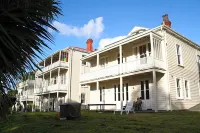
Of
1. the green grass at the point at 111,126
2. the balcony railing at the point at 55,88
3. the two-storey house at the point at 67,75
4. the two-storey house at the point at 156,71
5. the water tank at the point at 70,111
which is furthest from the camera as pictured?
the two-storey house at the point at 67,75

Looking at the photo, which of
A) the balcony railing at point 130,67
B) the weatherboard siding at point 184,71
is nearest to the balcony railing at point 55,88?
the balcony railing at point 130,67

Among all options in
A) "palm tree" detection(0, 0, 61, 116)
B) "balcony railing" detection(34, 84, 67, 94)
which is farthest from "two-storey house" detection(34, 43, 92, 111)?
"palm tree" detection(0, 0, 61, 116)

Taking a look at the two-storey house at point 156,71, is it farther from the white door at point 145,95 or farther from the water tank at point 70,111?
the water tank at point 70,111

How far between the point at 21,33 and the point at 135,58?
679 inches

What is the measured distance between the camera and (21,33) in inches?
146

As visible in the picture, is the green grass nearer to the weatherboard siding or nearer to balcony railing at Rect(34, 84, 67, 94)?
the weatherboard siding

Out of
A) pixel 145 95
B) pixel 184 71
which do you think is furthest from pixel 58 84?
pixel 184 71

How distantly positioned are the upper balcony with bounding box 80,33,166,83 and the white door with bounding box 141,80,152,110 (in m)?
1.87

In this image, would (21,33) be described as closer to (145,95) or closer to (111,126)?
(111,126)

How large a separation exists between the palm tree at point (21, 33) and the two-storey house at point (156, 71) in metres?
12.8

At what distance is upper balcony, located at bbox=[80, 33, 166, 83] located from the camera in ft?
54.9

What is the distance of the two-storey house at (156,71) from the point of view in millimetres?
16922

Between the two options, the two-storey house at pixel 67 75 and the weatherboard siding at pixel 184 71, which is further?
the two-storey house at pixel 67 75

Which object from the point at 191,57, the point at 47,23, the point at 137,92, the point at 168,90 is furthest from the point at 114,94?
the point at 47,23
